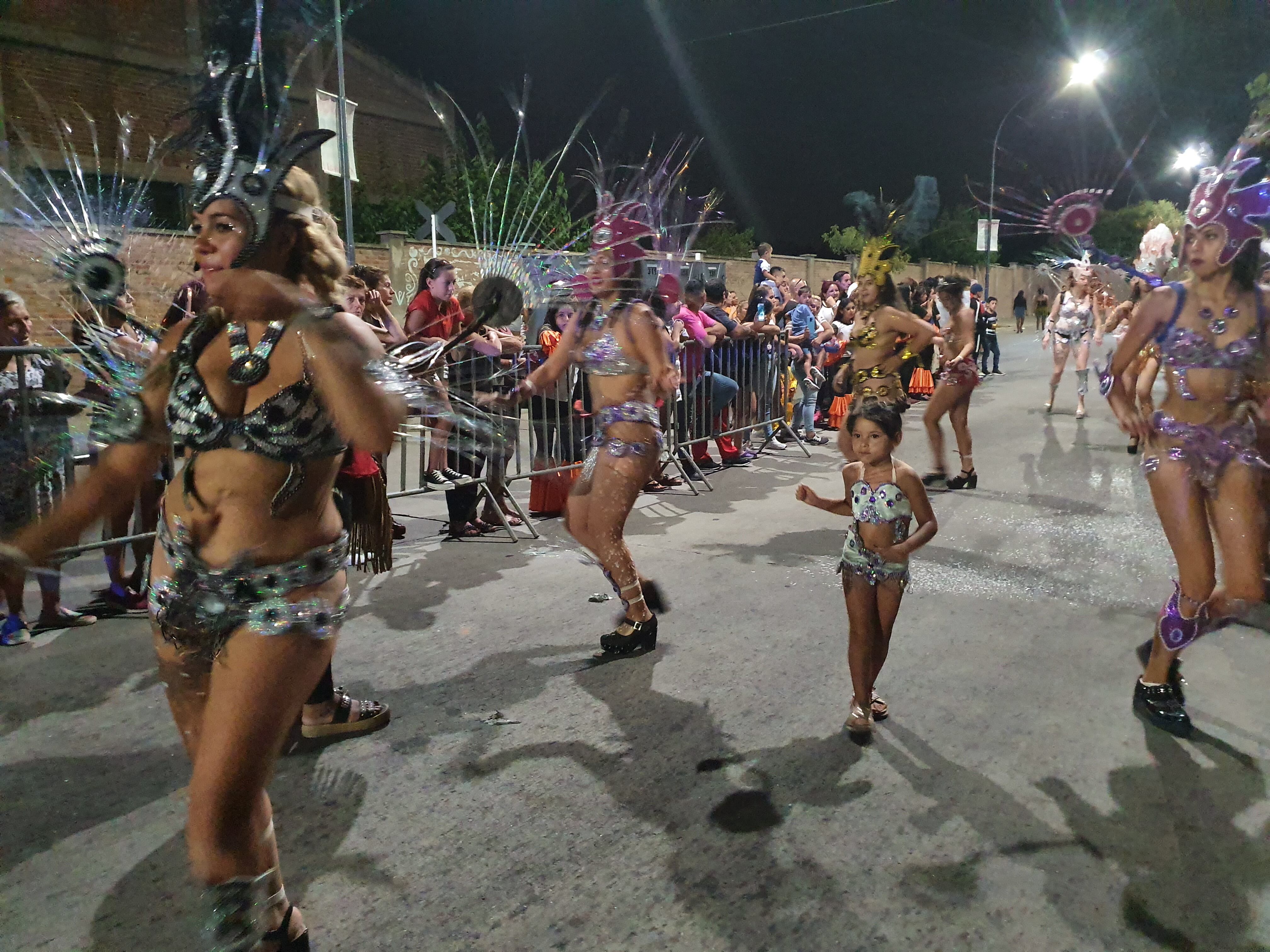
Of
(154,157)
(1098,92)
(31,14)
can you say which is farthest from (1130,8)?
(154,157)

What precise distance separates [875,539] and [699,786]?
3.74ft

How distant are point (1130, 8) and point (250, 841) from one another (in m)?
38.4

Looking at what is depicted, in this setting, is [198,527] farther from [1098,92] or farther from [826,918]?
[1098,92]

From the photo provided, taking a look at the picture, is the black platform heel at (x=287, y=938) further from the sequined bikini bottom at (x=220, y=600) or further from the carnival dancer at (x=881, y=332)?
the carnival dancer at (x=881, y=332)

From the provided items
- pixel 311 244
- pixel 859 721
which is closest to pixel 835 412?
pixel 859 721

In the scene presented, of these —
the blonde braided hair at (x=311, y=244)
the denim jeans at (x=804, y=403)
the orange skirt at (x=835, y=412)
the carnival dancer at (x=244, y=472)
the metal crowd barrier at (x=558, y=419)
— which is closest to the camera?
the carnival dancer at (x=244, y=472)

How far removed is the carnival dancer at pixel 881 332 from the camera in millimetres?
5855

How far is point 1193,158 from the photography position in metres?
3.64

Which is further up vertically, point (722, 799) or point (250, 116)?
point (250, 116)

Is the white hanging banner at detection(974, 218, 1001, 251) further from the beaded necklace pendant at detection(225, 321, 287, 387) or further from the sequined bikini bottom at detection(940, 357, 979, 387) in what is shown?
the beaded necklace pendant at detection(225, 321, 287, 387)

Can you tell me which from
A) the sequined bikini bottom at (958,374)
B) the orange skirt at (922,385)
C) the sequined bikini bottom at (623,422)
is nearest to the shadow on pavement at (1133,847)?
the sequined bikini bottom at (623,422)

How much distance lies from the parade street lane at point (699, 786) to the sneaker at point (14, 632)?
88 mm

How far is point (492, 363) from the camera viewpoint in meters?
6.26

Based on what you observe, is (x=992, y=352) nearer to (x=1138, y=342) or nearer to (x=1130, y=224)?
(x=1130, y=224)
